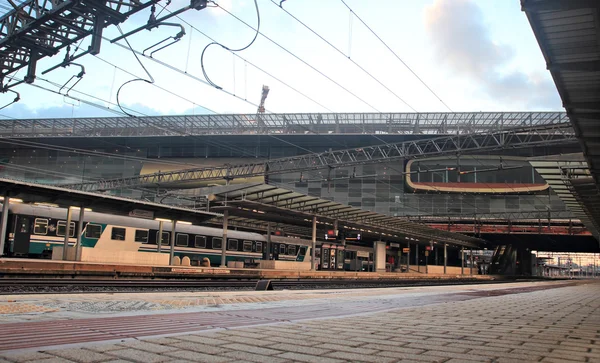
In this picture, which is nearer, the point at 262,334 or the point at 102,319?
the point at 262,334

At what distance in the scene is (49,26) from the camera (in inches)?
480

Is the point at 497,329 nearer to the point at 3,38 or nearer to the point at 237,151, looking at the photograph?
the point at 3,38

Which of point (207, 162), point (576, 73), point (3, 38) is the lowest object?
point (576, 73)

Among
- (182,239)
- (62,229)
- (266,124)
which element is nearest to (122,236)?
(62,229)

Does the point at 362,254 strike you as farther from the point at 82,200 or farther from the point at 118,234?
the point at 82,200

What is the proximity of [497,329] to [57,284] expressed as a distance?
13264 millimetres

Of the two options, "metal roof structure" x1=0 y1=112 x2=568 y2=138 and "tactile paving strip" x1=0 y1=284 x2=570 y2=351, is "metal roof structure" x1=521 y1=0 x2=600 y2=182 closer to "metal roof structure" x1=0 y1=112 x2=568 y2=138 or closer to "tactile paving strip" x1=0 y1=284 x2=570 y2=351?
"tactile paving strip" x1=0 y1=284 x2=570 y2=351

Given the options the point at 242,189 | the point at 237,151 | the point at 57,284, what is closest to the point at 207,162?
the point at 237,151

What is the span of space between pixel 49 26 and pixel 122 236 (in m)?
18.8

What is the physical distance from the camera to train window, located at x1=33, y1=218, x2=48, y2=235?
84.7ft

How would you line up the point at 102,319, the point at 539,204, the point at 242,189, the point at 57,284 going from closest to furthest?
the point at 102,319 → the point at 57,284 → the point at 242,189 → the point at 539,204

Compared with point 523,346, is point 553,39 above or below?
above

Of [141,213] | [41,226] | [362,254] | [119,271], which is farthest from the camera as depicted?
[362,254]

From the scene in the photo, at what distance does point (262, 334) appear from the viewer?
19.1 ft
